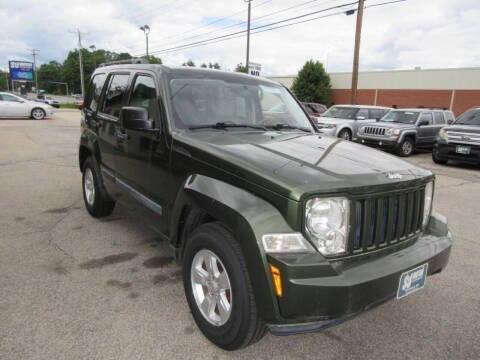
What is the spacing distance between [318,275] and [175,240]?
4.37 feet

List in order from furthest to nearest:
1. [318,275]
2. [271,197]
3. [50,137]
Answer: [50,137]
[271,197]
[318,275]

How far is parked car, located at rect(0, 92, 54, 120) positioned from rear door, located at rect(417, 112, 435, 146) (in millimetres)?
20180

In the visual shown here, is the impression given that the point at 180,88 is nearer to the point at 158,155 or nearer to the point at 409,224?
the point at 158,155

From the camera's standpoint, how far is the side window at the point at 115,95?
160 inches

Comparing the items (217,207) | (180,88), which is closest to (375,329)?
(217,207)

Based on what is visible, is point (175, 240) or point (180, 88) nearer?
point (175, 240)

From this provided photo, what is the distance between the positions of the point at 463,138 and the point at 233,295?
10.3m

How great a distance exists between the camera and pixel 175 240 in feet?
9.73

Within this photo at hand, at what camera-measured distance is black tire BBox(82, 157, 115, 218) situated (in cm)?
472

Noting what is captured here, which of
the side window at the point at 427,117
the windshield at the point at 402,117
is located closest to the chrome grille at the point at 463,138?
the windshield at the point at 402,117

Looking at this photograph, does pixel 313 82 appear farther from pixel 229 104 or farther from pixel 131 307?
pixel 131 307

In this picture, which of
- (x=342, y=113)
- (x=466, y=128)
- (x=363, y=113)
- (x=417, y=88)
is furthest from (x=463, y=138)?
(x=417, y=88)

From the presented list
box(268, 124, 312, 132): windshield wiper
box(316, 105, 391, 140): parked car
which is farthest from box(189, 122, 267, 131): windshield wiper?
box(316, 105, 391, 140): parked car

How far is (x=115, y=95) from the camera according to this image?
4.25 meters
